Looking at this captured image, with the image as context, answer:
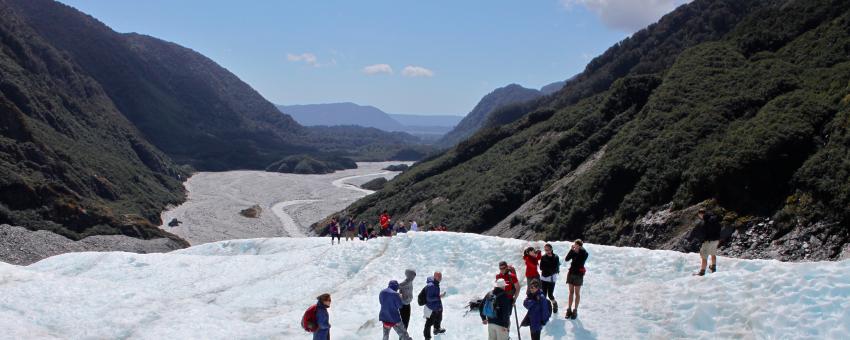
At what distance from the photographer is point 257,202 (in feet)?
365

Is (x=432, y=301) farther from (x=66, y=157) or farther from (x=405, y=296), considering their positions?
(x=66, y=157)

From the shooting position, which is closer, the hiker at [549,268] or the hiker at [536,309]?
the hiker at [536,309]

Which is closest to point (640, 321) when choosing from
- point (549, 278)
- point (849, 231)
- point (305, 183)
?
point (549, 278)

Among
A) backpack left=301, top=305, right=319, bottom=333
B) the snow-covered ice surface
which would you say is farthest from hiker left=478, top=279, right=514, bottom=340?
the snow-covered ice surface

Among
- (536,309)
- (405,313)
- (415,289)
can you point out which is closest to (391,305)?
(405,313)

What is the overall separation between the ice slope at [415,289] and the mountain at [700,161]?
27.1ft

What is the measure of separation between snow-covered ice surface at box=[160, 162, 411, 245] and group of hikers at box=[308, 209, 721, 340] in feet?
213

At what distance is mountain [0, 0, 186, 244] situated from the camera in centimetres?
6462

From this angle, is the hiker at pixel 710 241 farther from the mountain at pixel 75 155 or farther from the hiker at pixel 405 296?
the mountain at pixel 75 155

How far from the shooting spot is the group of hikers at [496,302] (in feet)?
38.5

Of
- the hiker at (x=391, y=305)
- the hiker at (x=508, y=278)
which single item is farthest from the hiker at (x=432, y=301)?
the hiker at (x=508, y=278)

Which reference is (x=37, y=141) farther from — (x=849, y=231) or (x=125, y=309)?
(x=849, y=231)

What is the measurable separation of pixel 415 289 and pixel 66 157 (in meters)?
86.3

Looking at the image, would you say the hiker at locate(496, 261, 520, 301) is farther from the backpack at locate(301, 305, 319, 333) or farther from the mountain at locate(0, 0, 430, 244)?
the mountain at locate(0, 0, 430, 244)
